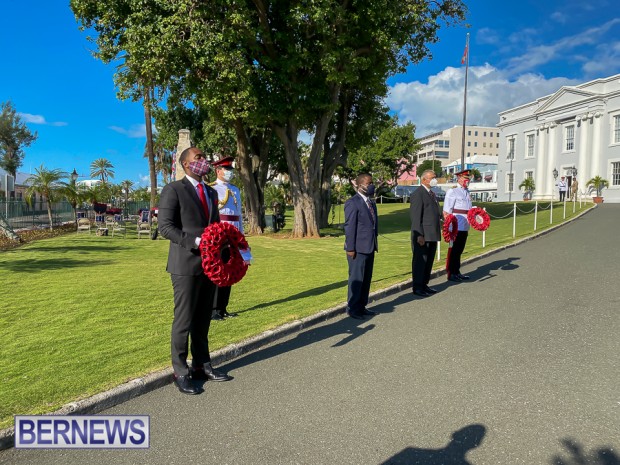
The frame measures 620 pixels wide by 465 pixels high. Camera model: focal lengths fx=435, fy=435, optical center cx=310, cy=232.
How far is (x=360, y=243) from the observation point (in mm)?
6602

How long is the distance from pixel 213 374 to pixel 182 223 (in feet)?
4.96

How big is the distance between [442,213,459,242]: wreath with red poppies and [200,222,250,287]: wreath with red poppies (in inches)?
233

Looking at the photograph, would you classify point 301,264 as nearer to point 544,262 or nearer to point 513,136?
point 544,262

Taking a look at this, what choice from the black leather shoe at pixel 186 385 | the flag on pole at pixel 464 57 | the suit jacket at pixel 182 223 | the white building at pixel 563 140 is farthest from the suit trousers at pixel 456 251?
the flag on pole at pixel 464 57

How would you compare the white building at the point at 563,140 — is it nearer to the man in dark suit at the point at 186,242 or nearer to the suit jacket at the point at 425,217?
the suit jacket at the point at 425,217

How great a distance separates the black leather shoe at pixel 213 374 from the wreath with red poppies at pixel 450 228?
19.8 ft

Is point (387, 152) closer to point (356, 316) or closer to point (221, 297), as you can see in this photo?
point (356, 316)

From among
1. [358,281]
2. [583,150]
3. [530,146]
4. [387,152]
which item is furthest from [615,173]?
→ [358,281]

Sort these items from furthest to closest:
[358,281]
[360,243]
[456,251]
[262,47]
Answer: [262,47] → [456,251] → [360,243] → [358,281]

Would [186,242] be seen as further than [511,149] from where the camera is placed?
No

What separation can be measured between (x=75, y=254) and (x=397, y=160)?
42462 mm

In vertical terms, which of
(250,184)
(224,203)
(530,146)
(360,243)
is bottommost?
(360,243)

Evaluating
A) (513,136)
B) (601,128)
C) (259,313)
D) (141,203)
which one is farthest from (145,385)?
(513,136)

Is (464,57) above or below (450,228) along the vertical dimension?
above
